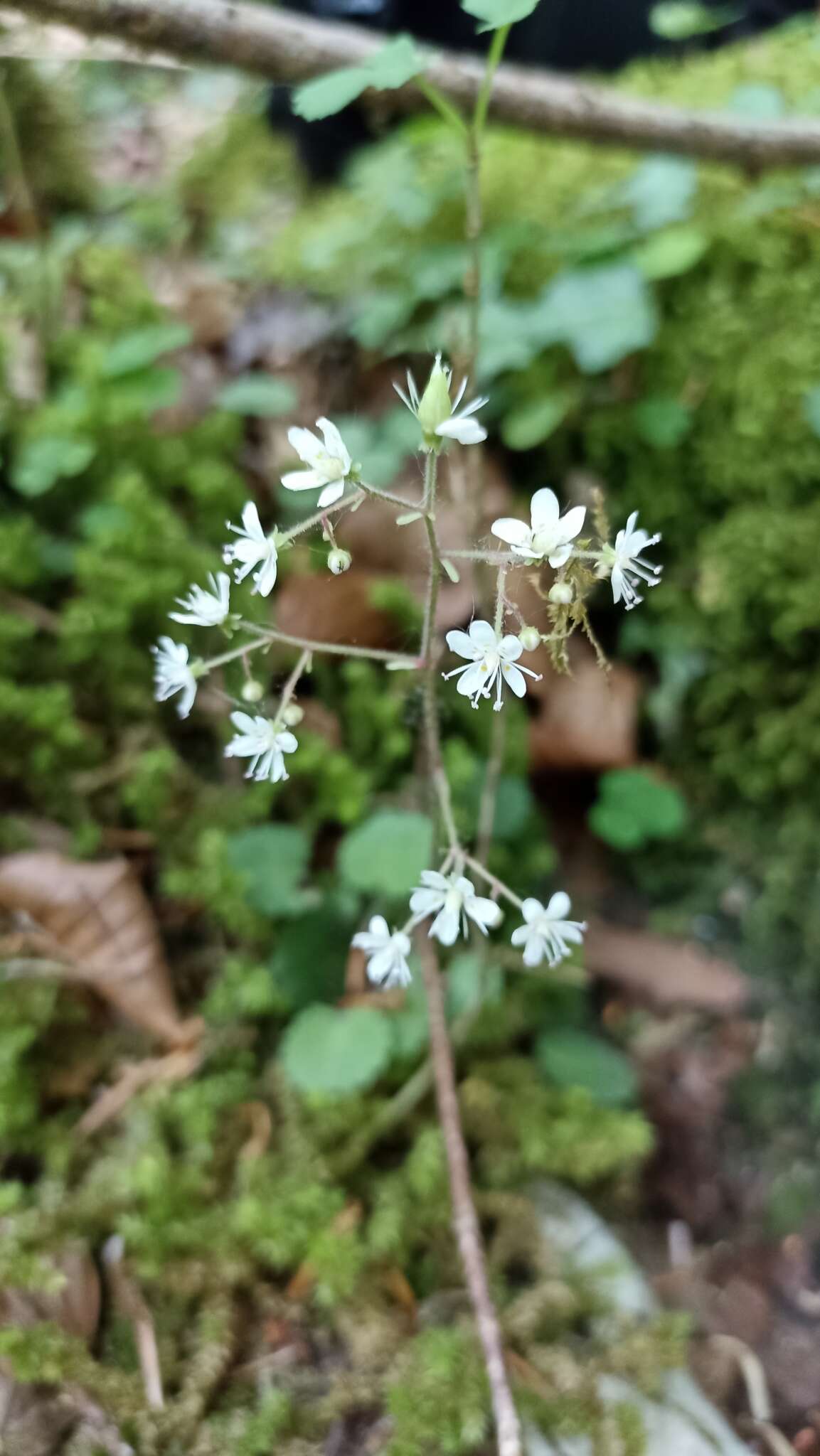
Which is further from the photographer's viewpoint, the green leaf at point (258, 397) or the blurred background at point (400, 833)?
the green leaf at point (258, 397)

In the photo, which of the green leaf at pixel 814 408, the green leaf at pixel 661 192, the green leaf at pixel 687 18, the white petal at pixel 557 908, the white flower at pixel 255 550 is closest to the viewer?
the white flower at pixel 255 550

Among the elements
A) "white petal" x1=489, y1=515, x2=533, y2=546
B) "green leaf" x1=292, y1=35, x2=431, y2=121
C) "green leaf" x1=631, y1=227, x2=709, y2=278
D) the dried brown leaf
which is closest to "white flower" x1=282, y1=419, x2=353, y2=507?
"white petal" x1=489, y1=515, x2=533, y2=546

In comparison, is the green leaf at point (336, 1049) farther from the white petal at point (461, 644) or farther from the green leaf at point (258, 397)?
the green leaf at point (258, 397)

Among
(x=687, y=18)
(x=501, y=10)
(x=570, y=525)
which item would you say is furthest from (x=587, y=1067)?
(x=687, y=18)

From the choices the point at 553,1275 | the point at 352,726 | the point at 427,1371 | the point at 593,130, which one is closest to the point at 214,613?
the point at 352,726

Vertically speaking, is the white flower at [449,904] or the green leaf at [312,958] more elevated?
the white flower at [449,904]

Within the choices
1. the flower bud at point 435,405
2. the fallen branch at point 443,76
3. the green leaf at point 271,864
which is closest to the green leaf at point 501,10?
the fallen branch at point 443,76
